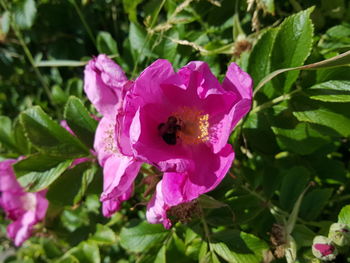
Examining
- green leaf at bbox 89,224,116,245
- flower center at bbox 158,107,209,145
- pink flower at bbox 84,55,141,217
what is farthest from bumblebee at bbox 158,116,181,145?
green leaf at bbox 89,224,116,245

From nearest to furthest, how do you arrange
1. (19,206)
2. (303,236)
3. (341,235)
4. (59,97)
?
(341,235)
(303,236)
(19,206)
(59,97)

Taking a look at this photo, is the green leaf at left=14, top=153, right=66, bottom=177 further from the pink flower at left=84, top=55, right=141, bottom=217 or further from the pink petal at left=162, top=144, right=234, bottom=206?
the pink petal at left=162, top=144, right=234, bottom=206

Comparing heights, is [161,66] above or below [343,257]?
above

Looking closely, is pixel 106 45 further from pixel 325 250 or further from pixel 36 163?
pixel 325 250

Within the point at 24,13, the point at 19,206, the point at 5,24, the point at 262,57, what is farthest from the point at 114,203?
the point at 5,24

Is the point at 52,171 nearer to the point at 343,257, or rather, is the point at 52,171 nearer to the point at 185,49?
the point at 185,49

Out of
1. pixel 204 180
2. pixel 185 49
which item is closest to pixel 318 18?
pixel 185 49
